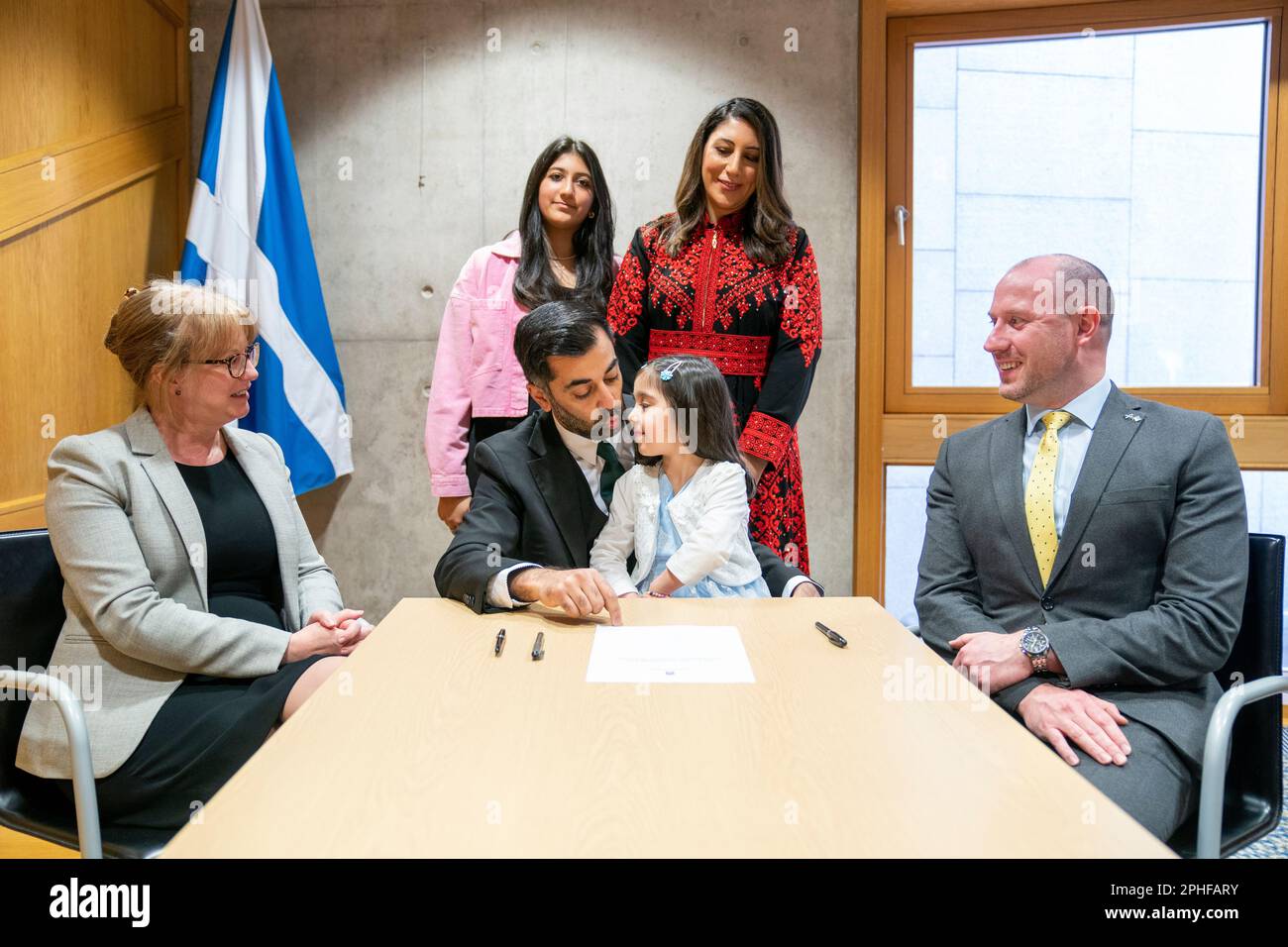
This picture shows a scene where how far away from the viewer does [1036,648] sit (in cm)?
169

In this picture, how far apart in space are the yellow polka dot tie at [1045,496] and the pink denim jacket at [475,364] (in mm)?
1541

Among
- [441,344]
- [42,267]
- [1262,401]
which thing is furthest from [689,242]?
[1262,401]

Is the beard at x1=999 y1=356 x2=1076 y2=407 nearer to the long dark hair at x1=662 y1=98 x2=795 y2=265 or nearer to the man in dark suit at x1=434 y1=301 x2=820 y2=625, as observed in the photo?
the man in dark suit at x1=434 y1=301 x2=820 y2=625

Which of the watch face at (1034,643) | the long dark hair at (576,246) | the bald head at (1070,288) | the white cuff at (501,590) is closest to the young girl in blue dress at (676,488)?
the white cuff at (501,590)

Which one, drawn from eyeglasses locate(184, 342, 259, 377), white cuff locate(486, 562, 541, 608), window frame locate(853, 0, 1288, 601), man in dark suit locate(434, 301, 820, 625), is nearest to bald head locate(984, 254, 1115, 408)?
man in dark suit locate(434, 301, 820, 625)

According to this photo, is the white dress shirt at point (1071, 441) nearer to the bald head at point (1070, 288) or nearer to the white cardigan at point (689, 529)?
the bald head at point (1070, 288)

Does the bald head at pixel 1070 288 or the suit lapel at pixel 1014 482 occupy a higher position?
the bald head at pixel 1070 288

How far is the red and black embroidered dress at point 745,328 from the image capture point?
8.29ft

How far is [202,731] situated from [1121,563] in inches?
65.7

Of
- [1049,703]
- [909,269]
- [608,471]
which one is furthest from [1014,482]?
[909,269]

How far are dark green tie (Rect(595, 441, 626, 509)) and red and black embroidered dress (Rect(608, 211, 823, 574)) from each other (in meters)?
0.45

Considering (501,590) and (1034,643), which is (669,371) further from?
(1034,643)

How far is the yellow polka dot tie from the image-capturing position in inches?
73.1

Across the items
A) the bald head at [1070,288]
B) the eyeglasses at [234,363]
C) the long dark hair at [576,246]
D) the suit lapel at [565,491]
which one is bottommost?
the suit lapel at [565,491]
